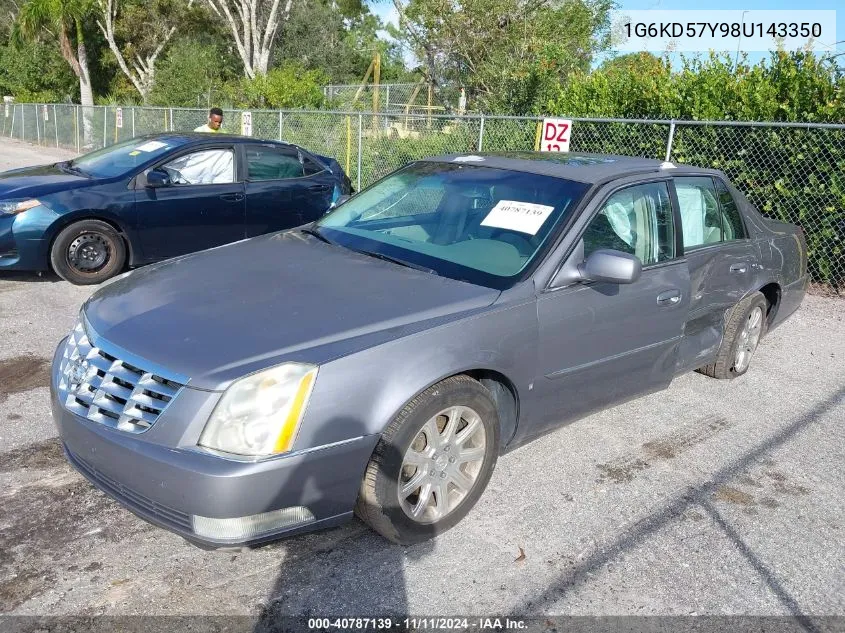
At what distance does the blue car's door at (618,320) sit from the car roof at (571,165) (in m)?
0.14

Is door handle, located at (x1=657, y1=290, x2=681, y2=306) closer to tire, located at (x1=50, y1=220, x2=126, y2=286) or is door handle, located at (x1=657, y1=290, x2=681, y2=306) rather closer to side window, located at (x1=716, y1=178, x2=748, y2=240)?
side window, located at (x1=716, y1=178, x2=748, y2=240)

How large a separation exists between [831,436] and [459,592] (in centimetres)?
299

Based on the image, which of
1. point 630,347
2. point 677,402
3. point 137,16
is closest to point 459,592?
point 630,347

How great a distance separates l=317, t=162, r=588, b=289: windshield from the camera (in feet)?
12.0

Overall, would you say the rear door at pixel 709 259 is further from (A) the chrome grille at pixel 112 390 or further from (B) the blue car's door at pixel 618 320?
(A) the chrome grille at pixel 112 390

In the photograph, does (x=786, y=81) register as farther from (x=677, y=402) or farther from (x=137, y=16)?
(x=137, y=16)

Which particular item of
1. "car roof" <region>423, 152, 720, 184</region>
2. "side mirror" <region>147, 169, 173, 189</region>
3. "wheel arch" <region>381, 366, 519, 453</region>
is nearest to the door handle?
"car roof" <region>423, 152, 720, 184</region>

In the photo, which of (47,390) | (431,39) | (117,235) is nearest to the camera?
(47,390)

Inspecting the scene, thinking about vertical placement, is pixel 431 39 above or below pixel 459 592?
above

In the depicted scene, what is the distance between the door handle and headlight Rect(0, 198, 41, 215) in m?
5.52

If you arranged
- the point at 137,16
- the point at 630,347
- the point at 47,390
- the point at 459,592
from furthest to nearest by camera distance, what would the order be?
the point at 137,16 → the point at 47,390 → the point at 630,347 → the point at 459,592

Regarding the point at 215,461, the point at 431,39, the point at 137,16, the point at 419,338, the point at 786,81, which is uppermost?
the point at 137,16

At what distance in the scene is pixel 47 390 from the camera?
4582 mm

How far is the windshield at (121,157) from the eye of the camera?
727 cm
